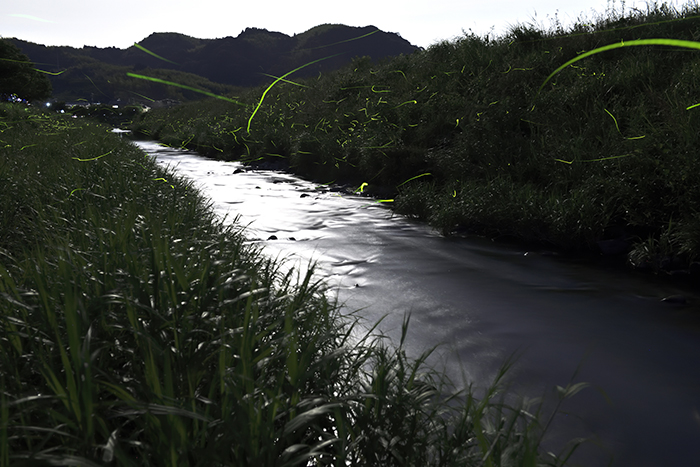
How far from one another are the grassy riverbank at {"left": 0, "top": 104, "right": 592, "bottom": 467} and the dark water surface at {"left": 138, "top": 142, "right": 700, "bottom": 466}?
464mm

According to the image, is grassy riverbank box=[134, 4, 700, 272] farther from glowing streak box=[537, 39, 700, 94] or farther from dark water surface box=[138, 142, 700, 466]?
dark water surface box=[138, 142, 700, 466]

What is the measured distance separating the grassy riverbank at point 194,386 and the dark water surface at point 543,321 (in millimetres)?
464

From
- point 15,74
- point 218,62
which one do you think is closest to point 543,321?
point 15,74

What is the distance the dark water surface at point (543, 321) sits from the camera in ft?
10.4

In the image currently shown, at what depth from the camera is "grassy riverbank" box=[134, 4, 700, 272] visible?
6293mm

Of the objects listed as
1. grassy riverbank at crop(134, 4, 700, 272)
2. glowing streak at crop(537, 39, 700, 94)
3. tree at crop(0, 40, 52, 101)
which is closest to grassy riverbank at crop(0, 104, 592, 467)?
glowing streak at crop(537, 39, 700, 94)

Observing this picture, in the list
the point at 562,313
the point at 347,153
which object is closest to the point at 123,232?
the point at 562,313

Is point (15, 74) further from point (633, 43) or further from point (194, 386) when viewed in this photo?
point (194, 386)

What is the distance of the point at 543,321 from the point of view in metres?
4.77

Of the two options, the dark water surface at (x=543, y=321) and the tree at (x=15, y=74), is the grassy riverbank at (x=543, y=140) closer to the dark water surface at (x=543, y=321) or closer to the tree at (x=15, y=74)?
the dark water surface at (x=543, y=321)

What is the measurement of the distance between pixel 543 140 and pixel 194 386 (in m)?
7.94

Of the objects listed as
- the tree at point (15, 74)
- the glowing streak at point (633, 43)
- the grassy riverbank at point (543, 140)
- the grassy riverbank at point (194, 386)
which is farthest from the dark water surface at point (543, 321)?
the tree at point (15, 74)

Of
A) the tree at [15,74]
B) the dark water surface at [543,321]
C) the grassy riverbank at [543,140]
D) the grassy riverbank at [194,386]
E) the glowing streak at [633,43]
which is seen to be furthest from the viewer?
the tree at [15,74]

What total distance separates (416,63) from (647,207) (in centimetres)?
1101
